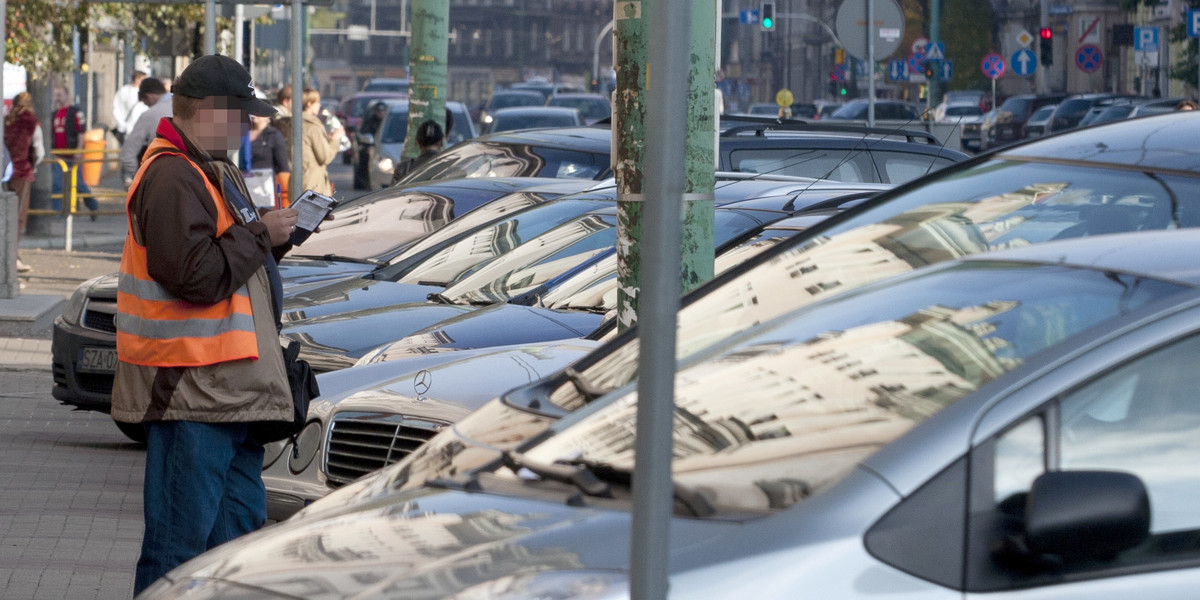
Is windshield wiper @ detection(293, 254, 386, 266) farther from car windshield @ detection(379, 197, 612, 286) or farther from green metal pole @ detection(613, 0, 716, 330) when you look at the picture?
green metal pole @ detection(613, 0, 716, 330)

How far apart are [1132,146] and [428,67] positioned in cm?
1450

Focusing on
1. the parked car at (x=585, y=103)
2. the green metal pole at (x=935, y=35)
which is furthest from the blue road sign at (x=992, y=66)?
the parked car at (x=585, y=103)

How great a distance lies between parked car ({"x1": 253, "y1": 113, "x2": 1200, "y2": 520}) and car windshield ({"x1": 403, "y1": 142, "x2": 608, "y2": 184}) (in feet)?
26.5

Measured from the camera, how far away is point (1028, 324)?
277 cm

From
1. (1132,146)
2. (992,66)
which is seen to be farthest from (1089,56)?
(1132,146)

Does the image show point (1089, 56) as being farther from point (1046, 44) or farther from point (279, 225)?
point (279, 225)

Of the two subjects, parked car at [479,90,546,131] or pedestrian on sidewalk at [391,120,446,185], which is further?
parked car at [479,90,546,131]

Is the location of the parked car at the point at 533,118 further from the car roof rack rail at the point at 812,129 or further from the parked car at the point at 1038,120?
the car roof rack rail at the point at 812,129

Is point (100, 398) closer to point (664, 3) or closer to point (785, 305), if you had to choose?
point (785, 305)

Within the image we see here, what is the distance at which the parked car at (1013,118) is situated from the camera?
42.1 meters

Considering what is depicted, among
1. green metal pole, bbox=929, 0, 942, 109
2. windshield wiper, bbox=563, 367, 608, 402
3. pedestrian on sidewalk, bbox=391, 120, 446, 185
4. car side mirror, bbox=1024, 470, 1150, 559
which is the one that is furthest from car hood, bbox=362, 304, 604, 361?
green metal pole, bbox=929, 0, 942, 109

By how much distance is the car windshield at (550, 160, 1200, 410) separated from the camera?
3381 millimetres

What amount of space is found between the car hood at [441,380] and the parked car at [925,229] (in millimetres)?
1752

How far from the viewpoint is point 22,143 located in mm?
16984
